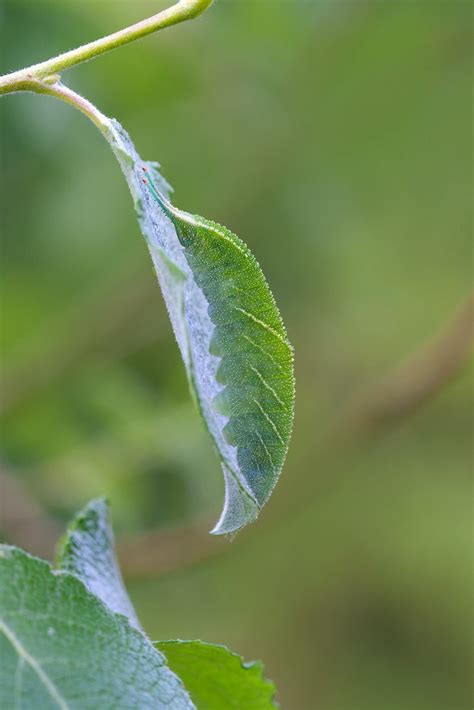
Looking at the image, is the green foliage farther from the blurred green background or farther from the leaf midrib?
the blurred green background

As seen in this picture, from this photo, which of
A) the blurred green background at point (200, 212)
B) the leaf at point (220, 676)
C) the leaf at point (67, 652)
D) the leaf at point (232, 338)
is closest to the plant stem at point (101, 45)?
the leaf at point (232, 338)

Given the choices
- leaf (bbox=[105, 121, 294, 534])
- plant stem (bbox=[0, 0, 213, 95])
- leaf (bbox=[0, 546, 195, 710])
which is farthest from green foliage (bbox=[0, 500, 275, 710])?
plant stem (bbox=[0, 0, 213, 95])

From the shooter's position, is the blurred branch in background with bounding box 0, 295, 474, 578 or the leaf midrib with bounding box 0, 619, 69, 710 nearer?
the leaf midrib with bounding box 0, 619, 69, 710

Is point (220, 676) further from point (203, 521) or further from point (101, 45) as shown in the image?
point (203, 521)

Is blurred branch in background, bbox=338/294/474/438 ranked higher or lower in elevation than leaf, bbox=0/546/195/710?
higher

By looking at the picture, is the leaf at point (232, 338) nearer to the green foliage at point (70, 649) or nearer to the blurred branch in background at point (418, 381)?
the green foliage at point (70, 649)
